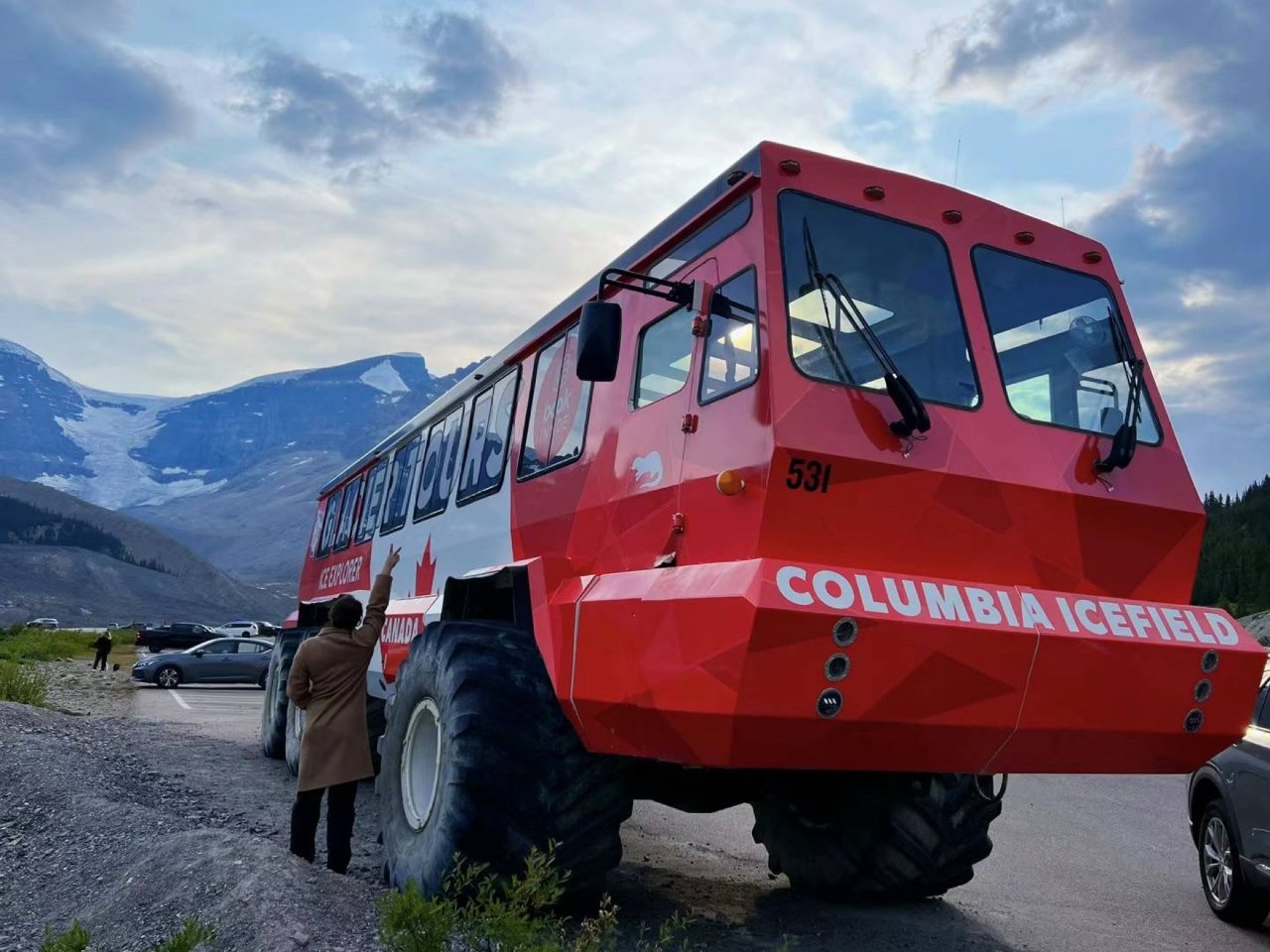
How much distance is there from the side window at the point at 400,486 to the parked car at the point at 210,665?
19163mm

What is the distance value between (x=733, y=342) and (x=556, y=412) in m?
2.02

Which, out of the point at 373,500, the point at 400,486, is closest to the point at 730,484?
the point at 400,486

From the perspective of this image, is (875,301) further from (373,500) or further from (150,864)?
(373,500)

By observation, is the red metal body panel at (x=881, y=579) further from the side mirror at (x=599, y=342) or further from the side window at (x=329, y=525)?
the side window at (x=329, y=525)

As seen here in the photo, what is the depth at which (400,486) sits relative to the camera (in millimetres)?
11211

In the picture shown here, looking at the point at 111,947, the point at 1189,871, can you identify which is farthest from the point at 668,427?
the point at 1189,871

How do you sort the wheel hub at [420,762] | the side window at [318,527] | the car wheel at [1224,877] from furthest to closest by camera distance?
the side window at [318,527], the car wheel at [1224,877], the wheel hub at [420,762]

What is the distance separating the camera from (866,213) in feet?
17.2

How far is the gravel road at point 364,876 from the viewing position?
5.11 m

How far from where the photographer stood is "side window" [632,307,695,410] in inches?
206

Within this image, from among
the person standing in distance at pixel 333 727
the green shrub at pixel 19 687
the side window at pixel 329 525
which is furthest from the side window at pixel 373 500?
the green shrub at pixel 19 687

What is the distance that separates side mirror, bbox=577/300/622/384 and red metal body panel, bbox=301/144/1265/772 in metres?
0.35

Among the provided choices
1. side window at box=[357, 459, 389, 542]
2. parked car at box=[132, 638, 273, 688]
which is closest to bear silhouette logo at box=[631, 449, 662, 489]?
side window at box=[357, 459, 389, 542]

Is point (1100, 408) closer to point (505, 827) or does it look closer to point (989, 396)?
point (989, 396)
